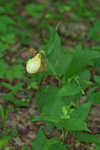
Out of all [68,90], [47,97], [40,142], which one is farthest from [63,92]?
[40,142]

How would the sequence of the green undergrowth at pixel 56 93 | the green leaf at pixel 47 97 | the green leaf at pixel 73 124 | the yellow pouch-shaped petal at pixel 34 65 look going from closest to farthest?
the green leaf at pixel 73 124 < the green undergrowth at pixel 56 93 < the yellow pouch-shaped petal at pixel 34 65 < the green leaf at pixel 47 97

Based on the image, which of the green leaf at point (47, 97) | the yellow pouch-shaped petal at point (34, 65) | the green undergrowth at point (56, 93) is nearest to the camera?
the green undergrowth at point (56, 93)

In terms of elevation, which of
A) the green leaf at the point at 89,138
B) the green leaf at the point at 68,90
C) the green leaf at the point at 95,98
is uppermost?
the green leaf at the point at 68,90

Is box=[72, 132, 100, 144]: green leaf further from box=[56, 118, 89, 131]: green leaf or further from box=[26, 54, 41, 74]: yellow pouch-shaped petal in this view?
box=[26, 54, 41, 74]: yellow pouch-shaped petal

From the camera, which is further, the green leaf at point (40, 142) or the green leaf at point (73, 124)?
the green leaf at point (40, 142)

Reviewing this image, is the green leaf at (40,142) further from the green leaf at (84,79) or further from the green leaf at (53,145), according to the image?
the green leaf at (84,79)

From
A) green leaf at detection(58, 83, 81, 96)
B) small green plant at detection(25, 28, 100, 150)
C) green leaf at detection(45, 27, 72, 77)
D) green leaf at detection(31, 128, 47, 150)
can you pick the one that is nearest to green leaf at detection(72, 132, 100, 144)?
small green plant at detection(25, 28, 100, 150)

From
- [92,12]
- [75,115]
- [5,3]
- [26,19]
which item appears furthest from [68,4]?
[75,115]

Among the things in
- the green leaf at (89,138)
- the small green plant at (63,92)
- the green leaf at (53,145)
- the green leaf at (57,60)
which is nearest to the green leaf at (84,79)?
the small green plant at (63,92)
